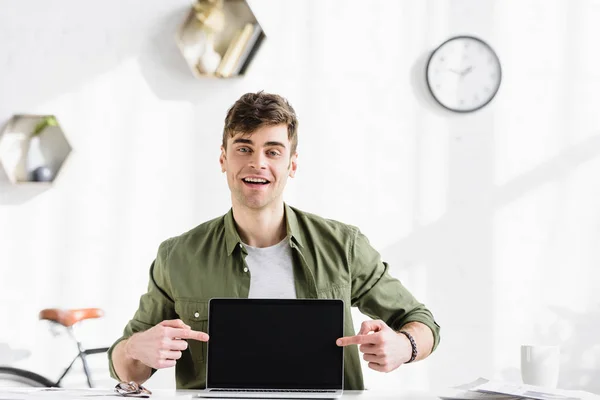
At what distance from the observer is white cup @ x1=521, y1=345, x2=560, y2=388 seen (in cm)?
173

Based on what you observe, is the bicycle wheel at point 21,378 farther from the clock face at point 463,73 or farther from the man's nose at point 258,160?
the clock face at point 463,73

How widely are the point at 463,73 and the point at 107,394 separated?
2151 mm

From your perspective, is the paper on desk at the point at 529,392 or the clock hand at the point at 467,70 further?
the clock hand at the point at 467,70

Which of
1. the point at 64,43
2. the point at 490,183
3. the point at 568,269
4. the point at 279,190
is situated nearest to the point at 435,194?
the point at 490,183

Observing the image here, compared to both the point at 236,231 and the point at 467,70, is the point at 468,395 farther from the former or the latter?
the point at 467,70

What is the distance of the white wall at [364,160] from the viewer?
303cm

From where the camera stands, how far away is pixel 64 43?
3.13 metres

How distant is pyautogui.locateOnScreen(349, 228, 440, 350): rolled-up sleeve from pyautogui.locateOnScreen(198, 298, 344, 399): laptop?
1.44 ft

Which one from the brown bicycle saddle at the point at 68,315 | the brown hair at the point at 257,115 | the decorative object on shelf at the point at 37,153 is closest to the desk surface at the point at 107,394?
the brown hair at the point at 257,115

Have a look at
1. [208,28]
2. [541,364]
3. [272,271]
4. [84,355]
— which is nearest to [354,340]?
[272,271]

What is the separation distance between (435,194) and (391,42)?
26.1 inches

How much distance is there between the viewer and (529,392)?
1.44m

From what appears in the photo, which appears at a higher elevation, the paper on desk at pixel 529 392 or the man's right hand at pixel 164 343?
the man's right hand at pixel 164 343

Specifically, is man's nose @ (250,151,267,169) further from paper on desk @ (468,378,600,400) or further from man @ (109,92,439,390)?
paper on desk @ (468,378,600,400)
